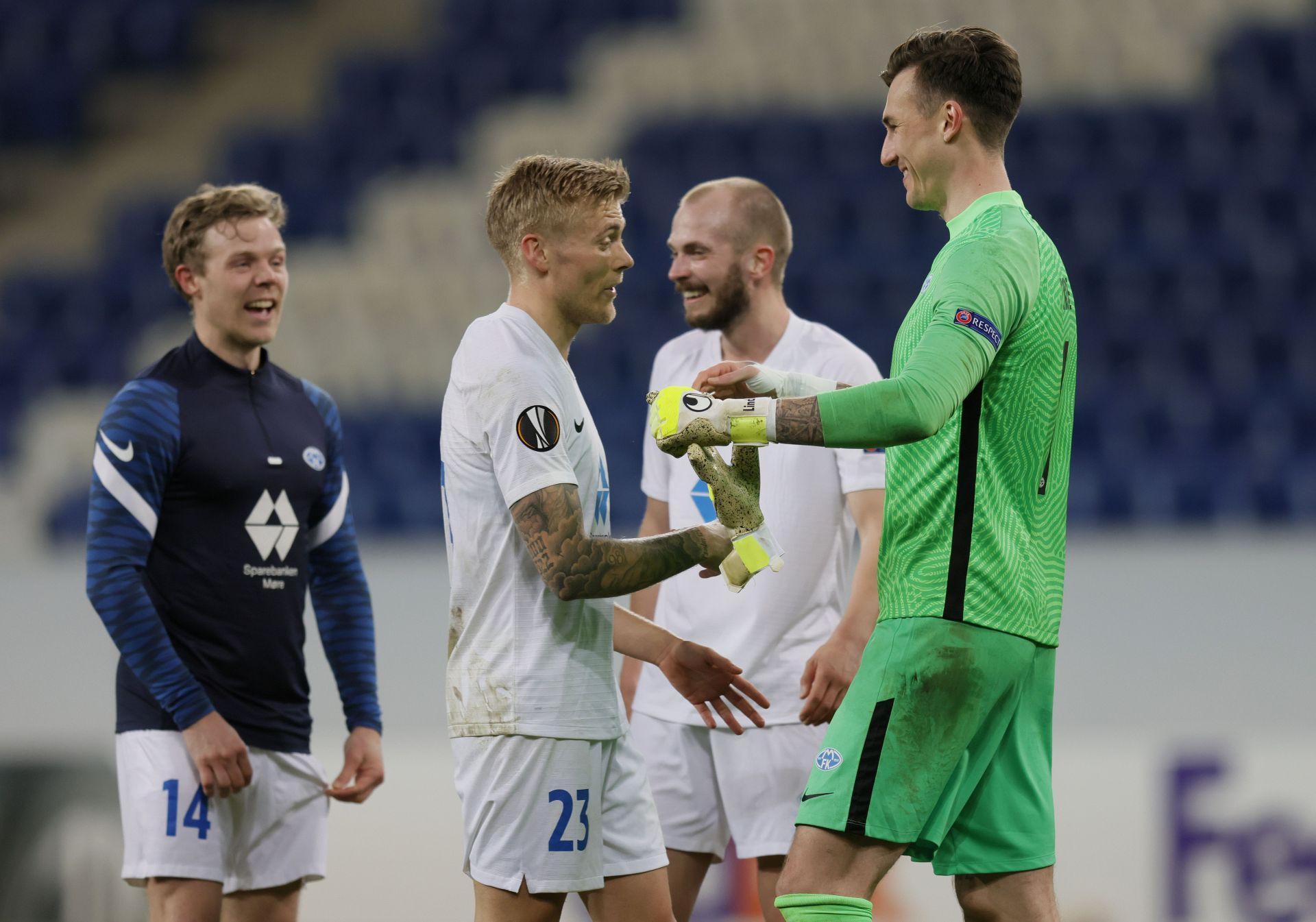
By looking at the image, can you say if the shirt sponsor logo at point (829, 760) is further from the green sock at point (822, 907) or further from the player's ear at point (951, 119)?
the player's ear at point (951, 119)

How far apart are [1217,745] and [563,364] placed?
11.8ft

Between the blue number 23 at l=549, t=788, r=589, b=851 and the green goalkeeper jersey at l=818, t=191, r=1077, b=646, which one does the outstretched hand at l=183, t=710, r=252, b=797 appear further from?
the green goalkeeper jersey at l=818, t=191, r=1077, b=646

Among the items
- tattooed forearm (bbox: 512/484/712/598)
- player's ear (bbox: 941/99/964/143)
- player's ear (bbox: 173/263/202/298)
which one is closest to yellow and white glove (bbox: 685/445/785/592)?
tattooed forearm (bbox: 512/484/712/598)

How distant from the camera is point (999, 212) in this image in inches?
121

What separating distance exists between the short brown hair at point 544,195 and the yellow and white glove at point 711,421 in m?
0.56

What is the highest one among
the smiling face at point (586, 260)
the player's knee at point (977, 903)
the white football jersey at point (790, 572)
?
the smiling face at point (586, 260)

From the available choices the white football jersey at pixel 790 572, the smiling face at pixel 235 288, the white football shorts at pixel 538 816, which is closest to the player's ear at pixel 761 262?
the white football jersey at pixel 790 572

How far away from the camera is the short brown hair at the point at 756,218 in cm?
430

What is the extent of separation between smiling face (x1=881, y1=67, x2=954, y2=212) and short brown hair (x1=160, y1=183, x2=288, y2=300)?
1716 mm

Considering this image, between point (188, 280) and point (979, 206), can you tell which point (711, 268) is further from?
point (188, 280)

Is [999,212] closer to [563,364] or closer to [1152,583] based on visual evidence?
[563,364]

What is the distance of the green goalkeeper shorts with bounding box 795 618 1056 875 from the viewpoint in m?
2.98

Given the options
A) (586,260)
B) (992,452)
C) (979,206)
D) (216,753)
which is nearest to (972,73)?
(979,206)

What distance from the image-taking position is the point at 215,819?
3.74 meters
